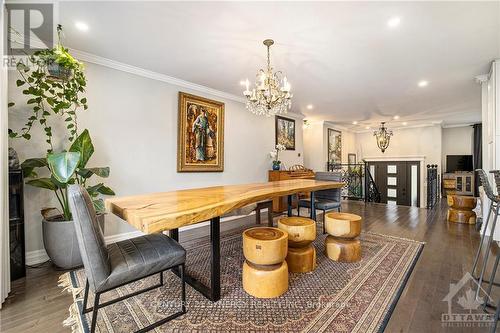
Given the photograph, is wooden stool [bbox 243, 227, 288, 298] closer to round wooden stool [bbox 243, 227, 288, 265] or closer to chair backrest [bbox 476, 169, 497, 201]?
round wooden stool [bbox 243, 227, 288, 265]

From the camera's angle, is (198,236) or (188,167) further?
(188,167)

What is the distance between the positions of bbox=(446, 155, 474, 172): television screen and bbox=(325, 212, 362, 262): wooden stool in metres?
8.03

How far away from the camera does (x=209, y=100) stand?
417 centimetres

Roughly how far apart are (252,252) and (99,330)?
1.15 metres

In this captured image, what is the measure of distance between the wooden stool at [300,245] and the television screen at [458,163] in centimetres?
862

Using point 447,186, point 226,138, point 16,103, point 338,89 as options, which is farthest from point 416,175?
point 16,103

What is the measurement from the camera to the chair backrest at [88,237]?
4.18 feet

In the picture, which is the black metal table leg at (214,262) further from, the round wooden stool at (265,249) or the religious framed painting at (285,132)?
the religious framed painting at (285,132)

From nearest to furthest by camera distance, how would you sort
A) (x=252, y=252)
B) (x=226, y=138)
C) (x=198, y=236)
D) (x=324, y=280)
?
1. (x=252, y=252)
2. (x=324, y=280)
3. (x=198, y=236)
4. (x=226, y=138)

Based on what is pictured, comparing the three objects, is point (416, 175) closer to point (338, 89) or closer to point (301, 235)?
point (338, 89)

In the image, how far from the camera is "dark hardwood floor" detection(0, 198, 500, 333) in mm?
1587

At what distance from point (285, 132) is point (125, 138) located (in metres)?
3.87

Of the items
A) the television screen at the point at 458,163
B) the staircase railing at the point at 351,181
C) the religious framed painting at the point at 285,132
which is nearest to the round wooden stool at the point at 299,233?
the religious framed painting at the point at 285,132
